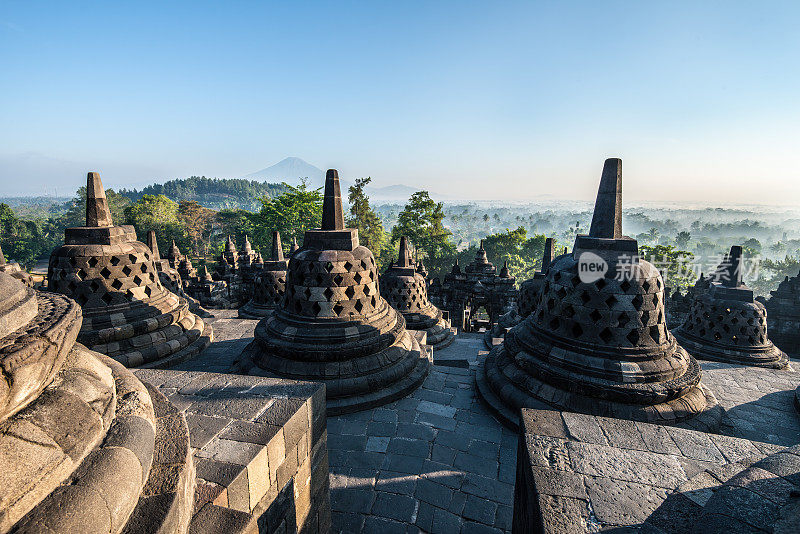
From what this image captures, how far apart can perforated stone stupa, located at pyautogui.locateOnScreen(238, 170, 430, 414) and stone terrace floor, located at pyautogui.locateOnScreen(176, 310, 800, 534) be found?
44 cm

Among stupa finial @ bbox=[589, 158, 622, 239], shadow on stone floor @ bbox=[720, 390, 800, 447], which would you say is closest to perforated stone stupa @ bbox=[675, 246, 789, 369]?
shadow on stone floor @ bbox=[720, 390, 800, 447]

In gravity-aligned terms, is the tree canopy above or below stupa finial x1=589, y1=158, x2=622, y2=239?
below

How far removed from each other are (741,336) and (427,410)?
33.2 ft

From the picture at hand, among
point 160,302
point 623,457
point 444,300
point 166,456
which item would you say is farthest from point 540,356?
point 444,300

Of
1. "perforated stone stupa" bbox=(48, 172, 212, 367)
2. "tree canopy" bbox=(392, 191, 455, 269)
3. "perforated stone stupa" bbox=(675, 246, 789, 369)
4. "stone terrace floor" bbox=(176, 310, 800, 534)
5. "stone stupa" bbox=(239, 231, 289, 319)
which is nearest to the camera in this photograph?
"stone terrace floor" bbox=(176, 310, 800, 534)

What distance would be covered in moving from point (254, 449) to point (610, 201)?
5.95 meters

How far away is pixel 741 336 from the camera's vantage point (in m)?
9.94

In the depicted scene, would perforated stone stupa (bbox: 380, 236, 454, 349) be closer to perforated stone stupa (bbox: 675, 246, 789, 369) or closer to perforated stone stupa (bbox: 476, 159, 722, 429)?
→ perforated stone stupa (bbox: 476, 159, 722, 429)

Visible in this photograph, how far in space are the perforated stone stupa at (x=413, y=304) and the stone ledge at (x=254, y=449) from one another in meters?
9.00

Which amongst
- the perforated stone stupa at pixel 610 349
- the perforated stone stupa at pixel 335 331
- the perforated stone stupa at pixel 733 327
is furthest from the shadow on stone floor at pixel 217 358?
the perforated stone stupa at pixel 733 327

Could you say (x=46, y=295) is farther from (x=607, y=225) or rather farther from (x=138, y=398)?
(x=607, y=225)

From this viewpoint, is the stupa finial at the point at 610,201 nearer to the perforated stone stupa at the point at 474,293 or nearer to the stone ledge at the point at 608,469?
the stone ledge at the point at 608,469

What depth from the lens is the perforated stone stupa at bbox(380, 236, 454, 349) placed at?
1286 cm

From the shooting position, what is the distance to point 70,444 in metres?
1.62
